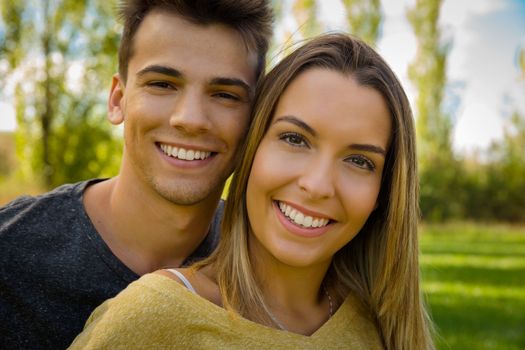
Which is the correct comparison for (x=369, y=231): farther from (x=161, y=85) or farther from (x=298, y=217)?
(x=161, y=85)

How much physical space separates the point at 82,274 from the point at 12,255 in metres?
0.30

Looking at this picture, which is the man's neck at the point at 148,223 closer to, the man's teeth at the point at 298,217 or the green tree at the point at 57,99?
the man's teeth at the point at 298,217

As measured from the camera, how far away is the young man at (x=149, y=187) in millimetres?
2697

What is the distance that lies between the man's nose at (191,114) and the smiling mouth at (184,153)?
95mm

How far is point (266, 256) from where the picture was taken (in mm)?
2346

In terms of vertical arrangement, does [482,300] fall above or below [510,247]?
above

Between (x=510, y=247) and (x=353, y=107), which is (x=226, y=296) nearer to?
(x=353, y=107)

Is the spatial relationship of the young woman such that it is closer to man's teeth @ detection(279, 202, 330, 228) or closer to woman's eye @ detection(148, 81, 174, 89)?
man's teeth @ detection(279, 202, 330, 228)

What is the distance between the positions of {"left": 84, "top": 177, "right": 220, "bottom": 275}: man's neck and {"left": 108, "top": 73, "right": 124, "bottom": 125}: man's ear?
0.32 m

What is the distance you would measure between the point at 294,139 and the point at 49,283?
4.04 ft

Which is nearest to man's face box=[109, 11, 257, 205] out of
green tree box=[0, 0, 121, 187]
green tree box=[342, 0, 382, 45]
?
green tree box=[0, 0, 121, 187]

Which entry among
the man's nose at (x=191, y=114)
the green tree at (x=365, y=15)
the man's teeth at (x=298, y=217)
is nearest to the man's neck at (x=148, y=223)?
the man's nose at (x=191, y=114)

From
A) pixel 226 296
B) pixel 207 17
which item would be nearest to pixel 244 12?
pixel 207 17

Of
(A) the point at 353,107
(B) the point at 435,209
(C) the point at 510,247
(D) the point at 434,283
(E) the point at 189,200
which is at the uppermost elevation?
(A) the point at 353,107
